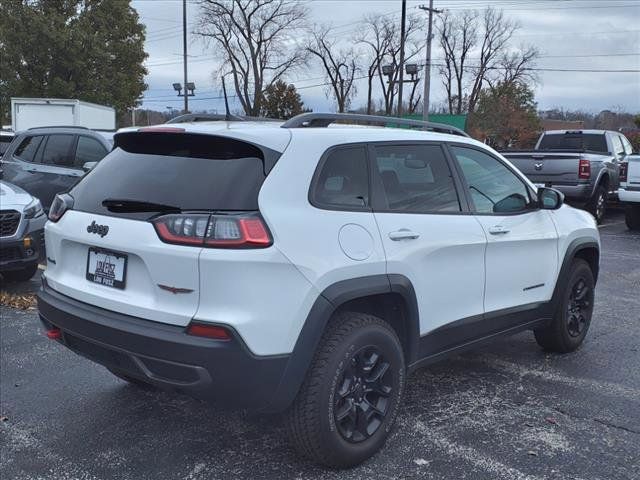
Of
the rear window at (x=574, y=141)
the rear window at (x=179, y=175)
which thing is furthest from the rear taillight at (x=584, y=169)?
the rear window at (x=179, y=175)

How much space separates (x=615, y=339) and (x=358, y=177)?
338 cm

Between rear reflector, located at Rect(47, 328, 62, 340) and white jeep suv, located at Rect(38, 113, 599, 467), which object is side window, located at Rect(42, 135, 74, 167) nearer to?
white jeep suv, located at Rect(38, 113, 599, 467)

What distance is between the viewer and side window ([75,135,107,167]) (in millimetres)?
9680

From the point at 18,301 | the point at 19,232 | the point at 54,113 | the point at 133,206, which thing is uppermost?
the point at 54,113

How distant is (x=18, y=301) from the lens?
20.8ft

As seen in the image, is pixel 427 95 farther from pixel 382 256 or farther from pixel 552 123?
pixel 552 123

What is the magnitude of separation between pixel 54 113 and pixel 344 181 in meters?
19.4

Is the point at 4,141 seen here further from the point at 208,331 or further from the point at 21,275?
the point at 208,331

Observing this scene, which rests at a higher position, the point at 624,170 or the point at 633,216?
the point at 624,170

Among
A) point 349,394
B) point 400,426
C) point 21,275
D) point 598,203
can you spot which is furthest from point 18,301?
point 598,203

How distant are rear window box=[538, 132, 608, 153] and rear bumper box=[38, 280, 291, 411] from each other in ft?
41.8

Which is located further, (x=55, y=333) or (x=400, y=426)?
(x=400, y=426)

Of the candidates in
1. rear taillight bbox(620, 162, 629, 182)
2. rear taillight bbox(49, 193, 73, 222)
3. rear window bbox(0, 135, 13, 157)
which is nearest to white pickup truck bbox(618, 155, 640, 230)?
rear taillight bbox(620, 162, 629, 182)

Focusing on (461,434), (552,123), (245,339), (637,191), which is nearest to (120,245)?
(245,339)
